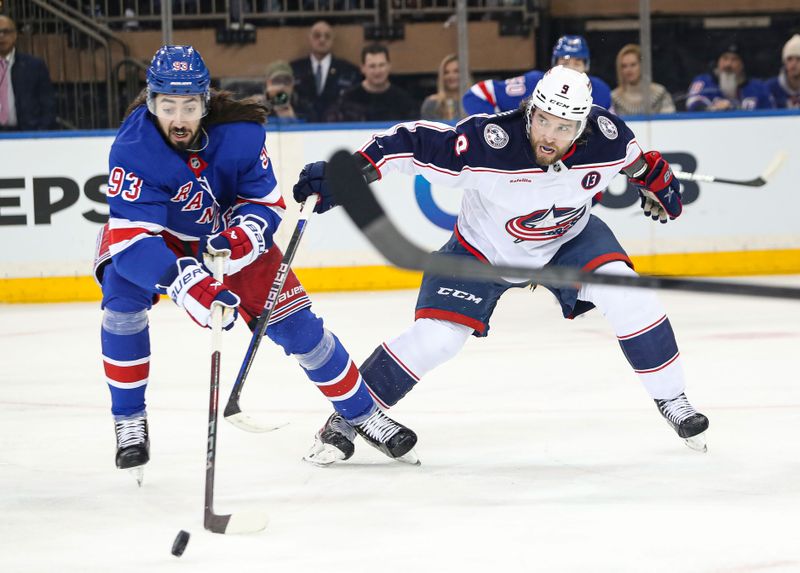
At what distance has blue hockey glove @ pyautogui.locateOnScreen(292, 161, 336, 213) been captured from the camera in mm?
2996

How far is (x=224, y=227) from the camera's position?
3062mm

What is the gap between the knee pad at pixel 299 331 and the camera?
3.02 metres

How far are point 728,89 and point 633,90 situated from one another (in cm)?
55

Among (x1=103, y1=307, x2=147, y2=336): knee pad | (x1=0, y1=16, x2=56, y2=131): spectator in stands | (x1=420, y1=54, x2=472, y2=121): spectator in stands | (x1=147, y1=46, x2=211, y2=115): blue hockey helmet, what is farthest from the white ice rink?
(x1=420, y1=54, x2=472, y2=121): spectator in stands

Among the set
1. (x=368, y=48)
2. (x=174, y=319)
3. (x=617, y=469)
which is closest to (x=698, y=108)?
(x=368, y=48)

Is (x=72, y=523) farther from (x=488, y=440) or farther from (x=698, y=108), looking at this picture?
(x=698, y=108)

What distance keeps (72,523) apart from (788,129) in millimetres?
5178

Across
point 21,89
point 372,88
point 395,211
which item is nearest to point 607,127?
point 395,211

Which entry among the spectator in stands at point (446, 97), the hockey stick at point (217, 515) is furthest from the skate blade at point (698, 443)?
the spectator in stands at point (446, 97)

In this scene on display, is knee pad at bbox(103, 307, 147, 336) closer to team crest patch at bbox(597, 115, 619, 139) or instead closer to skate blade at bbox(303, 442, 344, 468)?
skate blade at bbox(303, 442, 344, 468)

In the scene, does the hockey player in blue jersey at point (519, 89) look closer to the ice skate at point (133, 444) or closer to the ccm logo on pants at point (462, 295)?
the ccm logo on pants at point (462, 295)

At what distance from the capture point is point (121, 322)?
9.65ft

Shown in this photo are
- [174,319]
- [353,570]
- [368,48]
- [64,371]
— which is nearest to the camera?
[353,570]

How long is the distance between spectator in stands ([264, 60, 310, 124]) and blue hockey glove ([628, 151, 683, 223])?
3.40 metres
